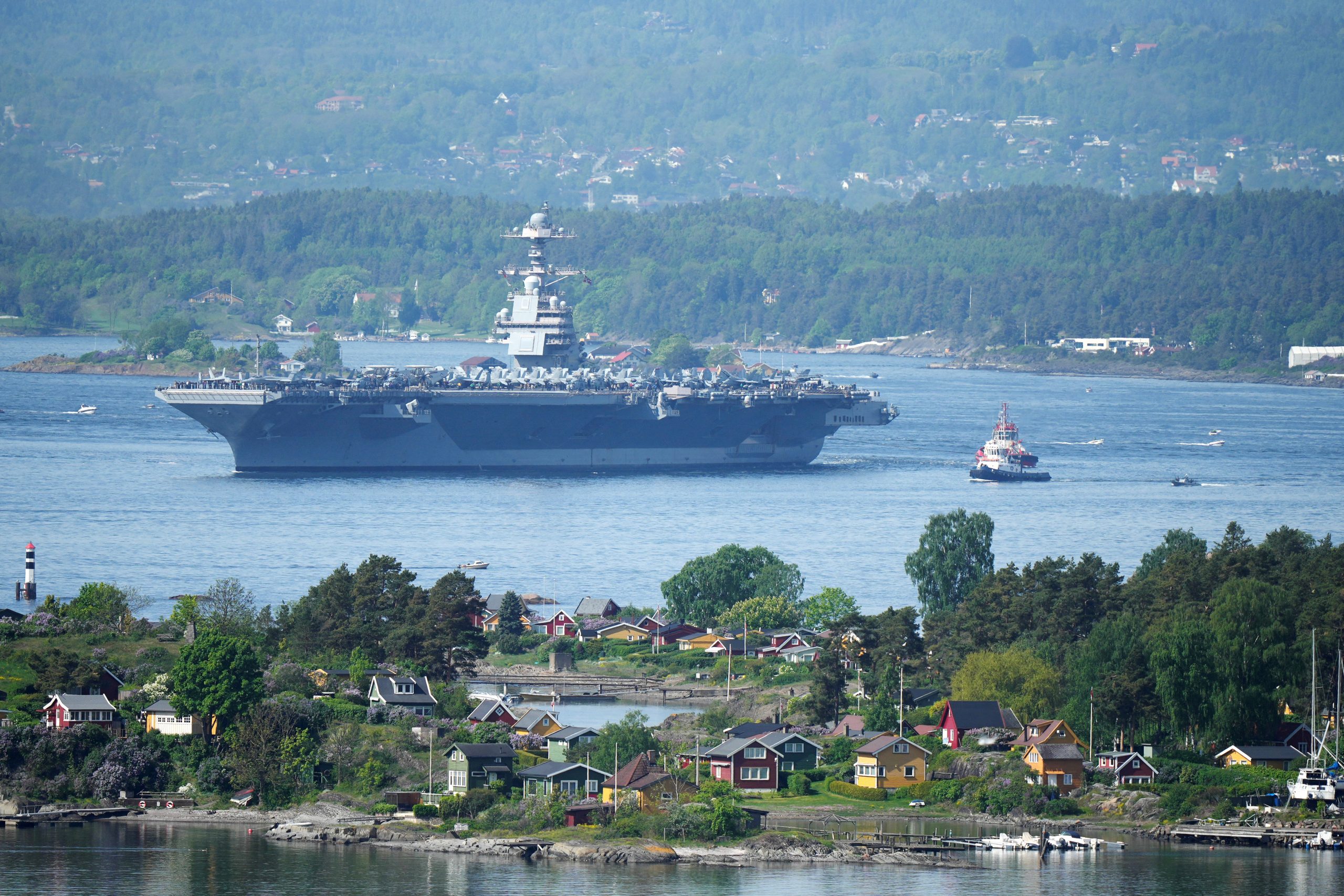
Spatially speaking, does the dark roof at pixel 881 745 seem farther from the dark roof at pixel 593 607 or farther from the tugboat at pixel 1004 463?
the tugboat at pixel 1004 463

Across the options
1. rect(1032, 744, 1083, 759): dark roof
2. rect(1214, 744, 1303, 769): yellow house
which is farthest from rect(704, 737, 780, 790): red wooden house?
rect(1214, 744, 1303, 769): yellow house

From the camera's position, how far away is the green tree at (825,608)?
47.4 meters

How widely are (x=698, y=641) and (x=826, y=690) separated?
31.0 ft

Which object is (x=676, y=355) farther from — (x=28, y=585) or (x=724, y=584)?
(x=28, y=585)

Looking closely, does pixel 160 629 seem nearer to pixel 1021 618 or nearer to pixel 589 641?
pixel 589 641

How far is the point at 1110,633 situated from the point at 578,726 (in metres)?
9.35

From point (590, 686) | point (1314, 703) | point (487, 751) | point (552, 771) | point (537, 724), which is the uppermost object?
point (1314, 703)

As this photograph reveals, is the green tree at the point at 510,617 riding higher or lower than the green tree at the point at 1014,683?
higher

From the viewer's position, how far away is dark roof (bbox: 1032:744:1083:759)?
33250 mm

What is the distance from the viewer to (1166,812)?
32125mm

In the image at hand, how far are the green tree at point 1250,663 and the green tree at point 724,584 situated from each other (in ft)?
46.5

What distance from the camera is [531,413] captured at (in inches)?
2980

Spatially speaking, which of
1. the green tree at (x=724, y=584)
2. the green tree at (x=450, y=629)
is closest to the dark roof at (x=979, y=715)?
the green tree at (x=450, y=629)

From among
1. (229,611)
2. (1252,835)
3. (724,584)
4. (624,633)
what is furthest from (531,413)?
(1252,835)
